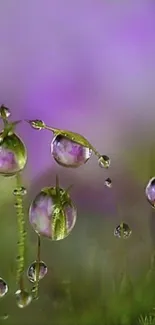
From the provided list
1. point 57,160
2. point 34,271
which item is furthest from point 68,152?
point 34,271

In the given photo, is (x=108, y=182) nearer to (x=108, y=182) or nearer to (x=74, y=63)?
(x=108, y=182)

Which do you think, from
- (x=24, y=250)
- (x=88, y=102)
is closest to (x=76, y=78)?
(x=88, y=102)

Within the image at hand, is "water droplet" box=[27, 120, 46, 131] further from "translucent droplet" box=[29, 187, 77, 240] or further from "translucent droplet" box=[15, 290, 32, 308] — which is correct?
"translucent droplet" box=[15, 290, 32, 308]

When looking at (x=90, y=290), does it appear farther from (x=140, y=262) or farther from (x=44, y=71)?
(x=44, y=71)

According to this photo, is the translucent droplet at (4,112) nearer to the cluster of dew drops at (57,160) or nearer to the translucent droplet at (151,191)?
the cluster of dew drops at (57,160)

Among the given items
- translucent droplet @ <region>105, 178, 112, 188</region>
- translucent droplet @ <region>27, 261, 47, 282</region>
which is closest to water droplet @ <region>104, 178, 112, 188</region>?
translucent droplet @ <region>105, 178, 112, 188</region>
